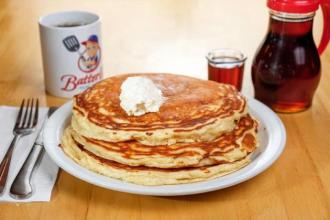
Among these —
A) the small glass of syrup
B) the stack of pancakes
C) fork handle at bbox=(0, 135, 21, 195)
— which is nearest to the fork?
fork handle at bbox=(0, 135, 21, 195)

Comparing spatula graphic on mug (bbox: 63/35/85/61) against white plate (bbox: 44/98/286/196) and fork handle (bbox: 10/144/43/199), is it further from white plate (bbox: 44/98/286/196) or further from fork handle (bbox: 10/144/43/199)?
fork handle (bbox: 10/144/43/199)

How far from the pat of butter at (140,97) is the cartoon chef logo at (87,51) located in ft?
0.90

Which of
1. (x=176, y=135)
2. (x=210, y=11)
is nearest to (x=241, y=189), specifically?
(x=176, y=135)

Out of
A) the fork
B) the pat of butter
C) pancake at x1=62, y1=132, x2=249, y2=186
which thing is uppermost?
the pat of butter

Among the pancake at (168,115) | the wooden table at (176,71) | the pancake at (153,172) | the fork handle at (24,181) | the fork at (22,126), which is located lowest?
the wooden table at (176,71)

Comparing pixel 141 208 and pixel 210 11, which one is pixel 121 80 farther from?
pixel 210 11

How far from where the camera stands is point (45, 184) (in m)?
0.95

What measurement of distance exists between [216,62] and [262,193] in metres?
0.46

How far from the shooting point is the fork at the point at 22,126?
38.6 inches

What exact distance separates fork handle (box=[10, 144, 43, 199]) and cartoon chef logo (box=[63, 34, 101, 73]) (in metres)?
0.31

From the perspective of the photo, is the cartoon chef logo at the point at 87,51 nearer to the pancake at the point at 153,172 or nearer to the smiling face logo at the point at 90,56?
the smiling face logo at the point at 90,56

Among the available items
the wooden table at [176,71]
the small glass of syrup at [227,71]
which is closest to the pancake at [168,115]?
the wooden table at [176,71]

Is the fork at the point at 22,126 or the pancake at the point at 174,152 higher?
the pancake at the point at 174,152

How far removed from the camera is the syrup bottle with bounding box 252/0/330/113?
3.79ft
